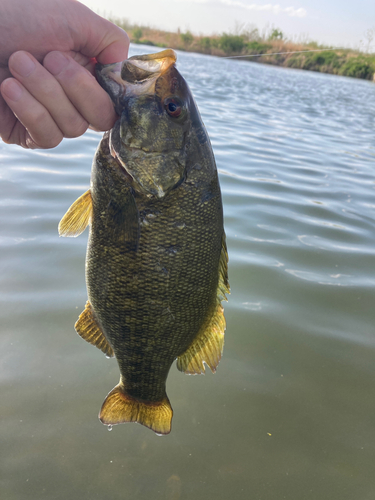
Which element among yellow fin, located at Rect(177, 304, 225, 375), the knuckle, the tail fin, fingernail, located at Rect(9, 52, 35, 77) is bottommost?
the tail fin

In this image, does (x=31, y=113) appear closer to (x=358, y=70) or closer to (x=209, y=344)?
(x=209, y=344)

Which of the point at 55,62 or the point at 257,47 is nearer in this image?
the point at 55,62

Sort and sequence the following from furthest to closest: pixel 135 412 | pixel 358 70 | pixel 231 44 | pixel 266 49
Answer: pixel 231 44
pixel 266 49
pixel 358 70
pixel 135 412

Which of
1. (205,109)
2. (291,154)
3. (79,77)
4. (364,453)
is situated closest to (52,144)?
(79,77)

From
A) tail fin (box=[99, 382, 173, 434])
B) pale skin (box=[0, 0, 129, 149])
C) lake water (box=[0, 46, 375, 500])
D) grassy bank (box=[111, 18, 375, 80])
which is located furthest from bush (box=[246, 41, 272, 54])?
tail fin (box=[99, 382, 173, 434])

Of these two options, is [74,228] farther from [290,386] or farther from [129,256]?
[290,386]

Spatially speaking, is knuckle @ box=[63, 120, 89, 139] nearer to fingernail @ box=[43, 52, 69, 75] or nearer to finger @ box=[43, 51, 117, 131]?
finger @ box=[43, 51, 117, 131]

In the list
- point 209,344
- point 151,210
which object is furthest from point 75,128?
point 209,344
